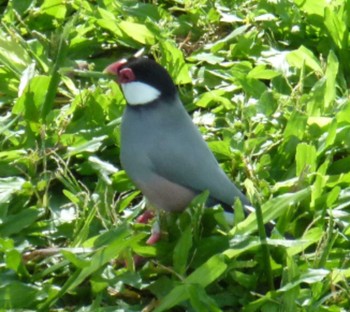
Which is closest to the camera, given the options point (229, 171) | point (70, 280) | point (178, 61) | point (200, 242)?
point (70, 280)

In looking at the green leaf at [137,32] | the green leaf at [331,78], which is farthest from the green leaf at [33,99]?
the green leaf at [331,78]

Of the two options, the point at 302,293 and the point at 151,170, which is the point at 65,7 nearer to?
the point at 151,170

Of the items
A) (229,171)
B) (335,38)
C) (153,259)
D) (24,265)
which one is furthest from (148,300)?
(335,38)

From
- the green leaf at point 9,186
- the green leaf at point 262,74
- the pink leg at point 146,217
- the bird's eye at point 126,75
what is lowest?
the pink leg at point 146,217

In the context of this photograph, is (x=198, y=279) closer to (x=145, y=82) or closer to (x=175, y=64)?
(x=145, y=82)

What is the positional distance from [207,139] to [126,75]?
62cm

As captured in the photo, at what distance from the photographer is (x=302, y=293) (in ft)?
13.2

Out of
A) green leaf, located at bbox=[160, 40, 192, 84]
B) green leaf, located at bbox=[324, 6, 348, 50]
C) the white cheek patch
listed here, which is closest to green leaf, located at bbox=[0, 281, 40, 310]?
the white cheek patch

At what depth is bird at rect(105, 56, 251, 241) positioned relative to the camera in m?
4.33

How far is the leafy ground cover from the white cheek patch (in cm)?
33

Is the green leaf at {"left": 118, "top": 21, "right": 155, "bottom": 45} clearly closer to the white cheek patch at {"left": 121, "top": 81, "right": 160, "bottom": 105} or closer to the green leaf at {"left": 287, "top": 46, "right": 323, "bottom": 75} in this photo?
the green leaf at {"left": 287, "top": 46, "right": 323, "bottom": 75}

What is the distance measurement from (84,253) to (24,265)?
0.27 metres

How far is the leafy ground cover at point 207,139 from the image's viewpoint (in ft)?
13.3

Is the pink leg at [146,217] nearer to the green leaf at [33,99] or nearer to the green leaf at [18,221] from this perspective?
the green leaf at [18,221]
